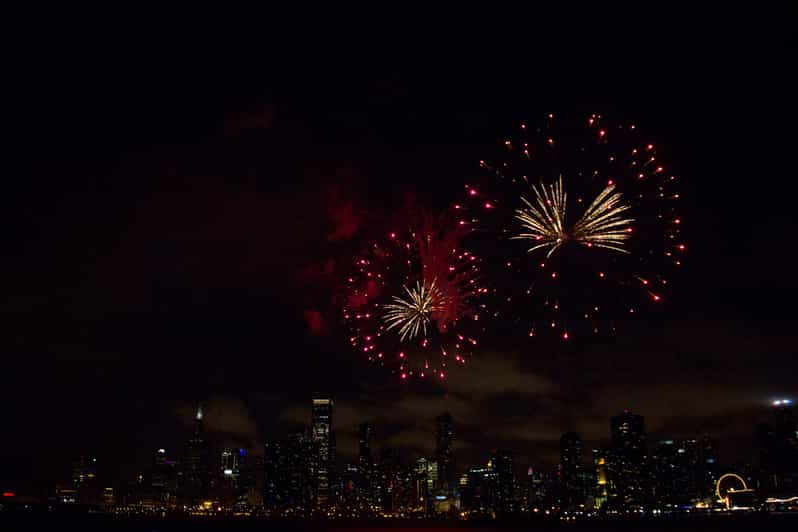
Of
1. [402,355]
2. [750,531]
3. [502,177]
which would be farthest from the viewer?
[750,531]

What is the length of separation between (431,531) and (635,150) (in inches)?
5869

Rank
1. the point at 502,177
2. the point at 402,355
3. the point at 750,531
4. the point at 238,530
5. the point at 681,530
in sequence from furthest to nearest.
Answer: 1. the point at 238,530
2. the point at 681,530
3. the point at 750,531
4. the point at 402,355
5. the point at 502,177

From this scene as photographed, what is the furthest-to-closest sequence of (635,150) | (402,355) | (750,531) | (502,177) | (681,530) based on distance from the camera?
(681,530)
(750,531)
(402,355)
(502,177)
(635,150)

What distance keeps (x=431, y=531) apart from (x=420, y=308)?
5601 inches

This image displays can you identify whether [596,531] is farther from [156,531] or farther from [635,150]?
[635,150]

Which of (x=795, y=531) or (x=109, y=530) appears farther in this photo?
(x=109, y=530)

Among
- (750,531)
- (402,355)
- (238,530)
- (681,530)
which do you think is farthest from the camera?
(238,530)

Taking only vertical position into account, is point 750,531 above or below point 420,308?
below

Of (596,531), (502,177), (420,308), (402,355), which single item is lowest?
(596,531)

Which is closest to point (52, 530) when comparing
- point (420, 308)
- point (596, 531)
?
point (596, 531)

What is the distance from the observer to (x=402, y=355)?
1053 inches

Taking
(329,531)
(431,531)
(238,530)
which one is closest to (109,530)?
(238,530)

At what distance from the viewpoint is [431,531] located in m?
156

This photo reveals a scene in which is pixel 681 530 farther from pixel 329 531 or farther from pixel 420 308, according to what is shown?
pixel 420 308
